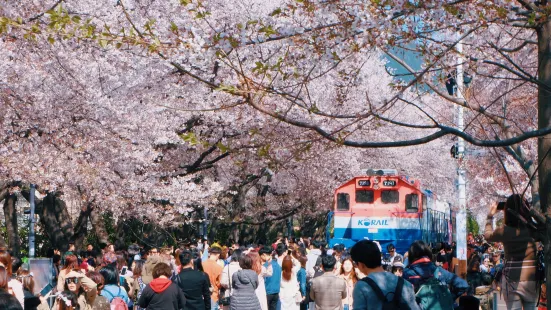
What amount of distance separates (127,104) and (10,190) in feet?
11.5

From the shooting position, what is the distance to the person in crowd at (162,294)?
33.3ft

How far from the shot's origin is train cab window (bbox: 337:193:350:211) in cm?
2495

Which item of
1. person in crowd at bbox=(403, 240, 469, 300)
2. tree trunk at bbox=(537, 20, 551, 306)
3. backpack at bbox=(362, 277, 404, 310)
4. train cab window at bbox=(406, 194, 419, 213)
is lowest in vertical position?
backpack at bbox=(362, 277, 404, 310)

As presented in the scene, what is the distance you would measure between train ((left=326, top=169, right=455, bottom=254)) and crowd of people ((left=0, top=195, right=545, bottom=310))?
8.03 m

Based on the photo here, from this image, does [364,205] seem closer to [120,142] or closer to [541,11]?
[120,142]

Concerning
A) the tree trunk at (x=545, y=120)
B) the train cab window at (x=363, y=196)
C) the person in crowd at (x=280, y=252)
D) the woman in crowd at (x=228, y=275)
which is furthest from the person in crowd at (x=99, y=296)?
the train cab window at (x=363, y=196)

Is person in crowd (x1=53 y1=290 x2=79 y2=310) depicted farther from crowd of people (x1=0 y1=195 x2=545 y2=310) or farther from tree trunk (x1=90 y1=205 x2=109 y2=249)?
tree trunk (x1=90 y1=205 x2=109 y2=249)

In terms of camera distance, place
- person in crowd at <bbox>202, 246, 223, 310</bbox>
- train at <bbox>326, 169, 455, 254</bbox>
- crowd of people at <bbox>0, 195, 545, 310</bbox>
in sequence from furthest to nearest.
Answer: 1. train at <bbox>326, 169, 455, 254</bbox>
2. person in crowd at <bbox>202, 246, 223, 310</bbox>
3. crowd of people at <bbox>0, 195, 545, 310</bbox>

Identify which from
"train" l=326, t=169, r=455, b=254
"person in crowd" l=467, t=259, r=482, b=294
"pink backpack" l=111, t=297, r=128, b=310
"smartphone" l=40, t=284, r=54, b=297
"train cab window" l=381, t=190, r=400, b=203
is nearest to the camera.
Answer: "pink backpack" l=111, t=297, r=128, b=310

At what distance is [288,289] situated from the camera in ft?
46.4

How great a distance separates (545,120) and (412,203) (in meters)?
17.8

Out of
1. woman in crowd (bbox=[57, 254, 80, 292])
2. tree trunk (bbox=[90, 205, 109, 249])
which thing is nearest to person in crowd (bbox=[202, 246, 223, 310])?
woman in crowd (bbox=[57, 254, 80, 292])

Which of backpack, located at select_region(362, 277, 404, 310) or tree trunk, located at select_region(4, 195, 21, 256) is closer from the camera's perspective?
backpack, located at select_region(362, 277, 404, 310)

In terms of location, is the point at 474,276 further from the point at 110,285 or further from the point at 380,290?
the point at 380,290
